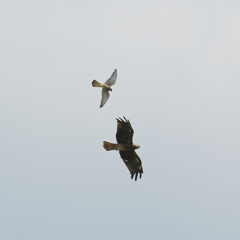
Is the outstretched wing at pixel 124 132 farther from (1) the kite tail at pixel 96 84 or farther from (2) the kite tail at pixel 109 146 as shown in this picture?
(1) the kite tail at pixel 96 84

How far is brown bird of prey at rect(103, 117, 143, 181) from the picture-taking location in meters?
28.8

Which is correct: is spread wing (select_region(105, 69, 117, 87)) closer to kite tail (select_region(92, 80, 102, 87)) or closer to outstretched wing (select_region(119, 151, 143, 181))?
kite tail (select_region(92, 80, 102, 87))

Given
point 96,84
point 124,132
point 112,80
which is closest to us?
point 124,132

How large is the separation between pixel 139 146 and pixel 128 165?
1120 mm

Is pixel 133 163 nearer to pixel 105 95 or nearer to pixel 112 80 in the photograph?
pixel 105 95

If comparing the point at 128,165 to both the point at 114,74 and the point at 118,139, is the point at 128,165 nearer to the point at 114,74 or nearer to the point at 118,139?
the point at 118,139

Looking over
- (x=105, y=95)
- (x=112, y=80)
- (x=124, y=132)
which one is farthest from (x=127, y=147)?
(x=112, y=80)

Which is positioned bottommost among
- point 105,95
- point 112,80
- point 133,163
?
point 133,163

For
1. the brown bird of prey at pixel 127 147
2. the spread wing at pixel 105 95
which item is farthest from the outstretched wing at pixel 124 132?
the spread wing at pixel 105 95

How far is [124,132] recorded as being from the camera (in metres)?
28.9

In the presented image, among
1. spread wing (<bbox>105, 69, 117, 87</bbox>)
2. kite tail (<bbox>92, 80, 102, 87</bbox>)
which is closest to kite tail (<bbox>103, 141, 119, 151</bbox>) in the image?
kite tail (<bbox>92, 80, 102, 87</bbox>)

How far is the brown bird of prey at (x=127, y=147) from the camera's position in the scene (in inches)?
1133

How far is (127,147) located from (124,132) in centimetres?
78

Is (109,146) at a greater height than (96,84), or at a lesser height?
lesser
